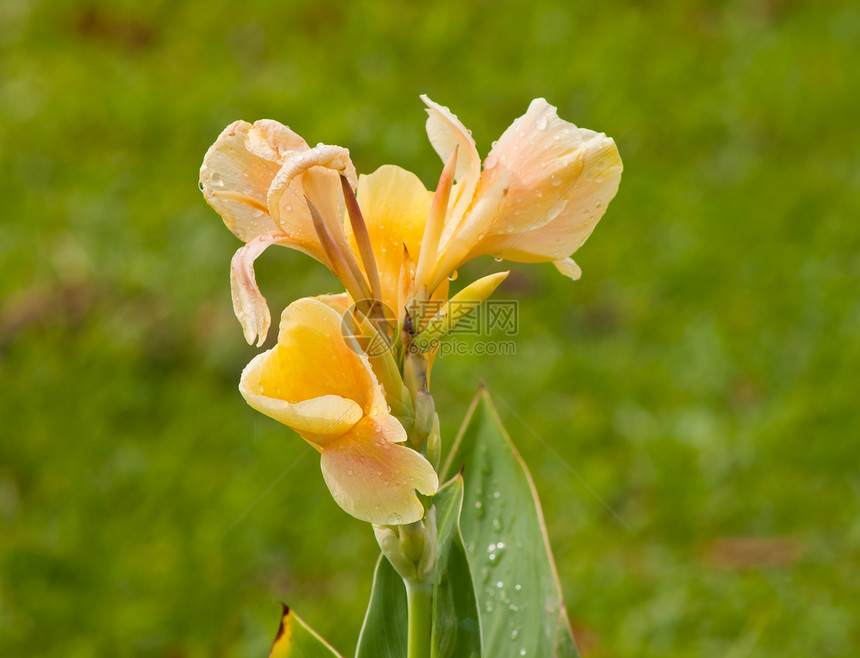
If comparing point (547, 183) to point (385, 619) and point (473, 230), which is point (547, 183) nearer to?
point (473, 230)

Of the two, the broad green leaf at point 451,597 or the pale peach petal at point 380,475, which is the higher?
the pale peach petal at point 380,475

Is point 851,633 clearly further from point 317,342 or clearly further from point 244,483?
point 317,342

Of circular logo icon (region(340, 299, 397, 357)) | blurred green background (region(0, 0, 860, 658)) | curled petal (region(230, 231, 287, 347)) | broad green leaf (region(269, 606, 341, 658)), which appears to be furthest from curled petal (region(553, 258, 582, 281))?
blurred green background (region(0, 0, 860, 658))

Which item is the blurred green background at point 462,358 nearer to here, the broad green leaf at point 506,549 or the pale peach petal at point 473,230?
the broad green leaf at point 506,549

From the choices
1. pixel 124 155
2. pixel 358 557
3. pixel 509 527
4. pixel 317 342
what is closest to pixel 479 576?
pixel 509 527

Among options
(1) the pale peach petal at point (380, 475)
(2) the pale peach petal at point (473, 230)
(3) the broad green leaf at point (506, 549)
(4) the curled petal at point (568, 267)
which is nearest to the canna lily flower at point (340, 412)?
(1) the pale peach petal at point (380, 475)

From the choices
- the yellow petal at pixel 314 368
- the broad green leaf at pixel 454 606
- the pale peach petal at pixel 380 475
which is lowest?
the broad green leaf at pixel 454 606

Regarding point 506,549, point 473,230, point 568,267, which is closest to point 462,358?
point 506,549

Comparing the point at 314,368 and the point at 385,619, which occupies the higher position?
the point at 314,368
